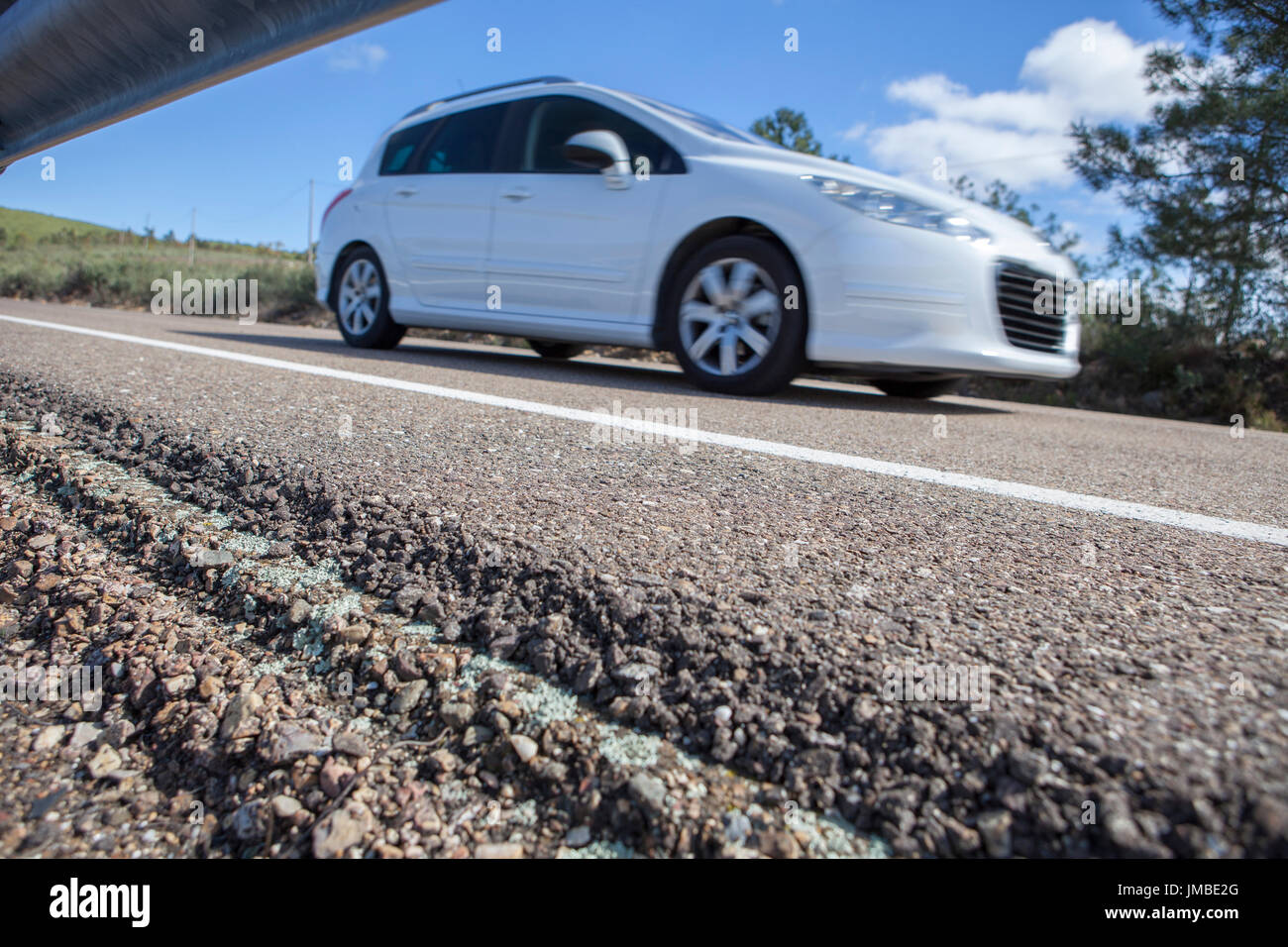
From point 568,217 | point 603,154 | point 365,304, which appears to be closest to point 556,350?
point 365,304

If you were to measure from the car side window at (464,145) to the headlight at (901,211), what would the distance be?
2677 millimetres

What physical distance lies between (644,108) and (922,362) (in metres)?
2.33

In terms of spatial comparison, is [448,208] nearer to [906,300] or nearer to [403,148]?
[403,148]

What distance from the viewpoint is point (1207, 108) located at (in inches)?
408

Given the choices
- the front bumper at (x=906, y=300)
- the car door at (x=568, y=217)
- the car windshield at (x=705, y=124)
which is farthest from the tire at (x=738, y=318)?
the car windshield at (x=705, y=124)

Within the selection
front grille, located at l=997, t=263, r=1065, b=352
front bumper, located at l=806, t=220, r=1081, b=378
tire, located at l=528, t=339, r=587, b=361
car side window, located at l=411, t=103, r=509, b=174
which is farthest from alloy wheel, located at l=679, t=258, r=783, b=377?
tire, located at l=528, t=339, r=587, b=361

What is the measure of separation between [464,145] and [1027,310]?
4036 mm

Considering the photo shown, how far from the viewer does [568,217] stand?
5441 millimetres

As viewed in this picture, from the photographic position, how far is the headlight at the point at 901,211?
443 cm

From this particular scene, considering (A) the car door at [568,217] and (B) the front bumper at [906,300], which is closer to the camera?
(B) the front bumper at [906,300]

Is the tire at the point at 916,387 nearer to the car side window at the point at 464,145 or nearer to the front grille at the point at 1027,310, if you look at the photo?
the front grille at the point at 1027,310

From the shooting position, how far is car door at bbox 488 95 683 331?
5.15 m

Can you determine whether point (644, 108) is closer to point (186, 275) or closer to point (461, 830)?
point (461, 830)

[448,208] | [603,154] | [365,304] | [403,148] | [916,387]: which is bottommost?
[916,387]
